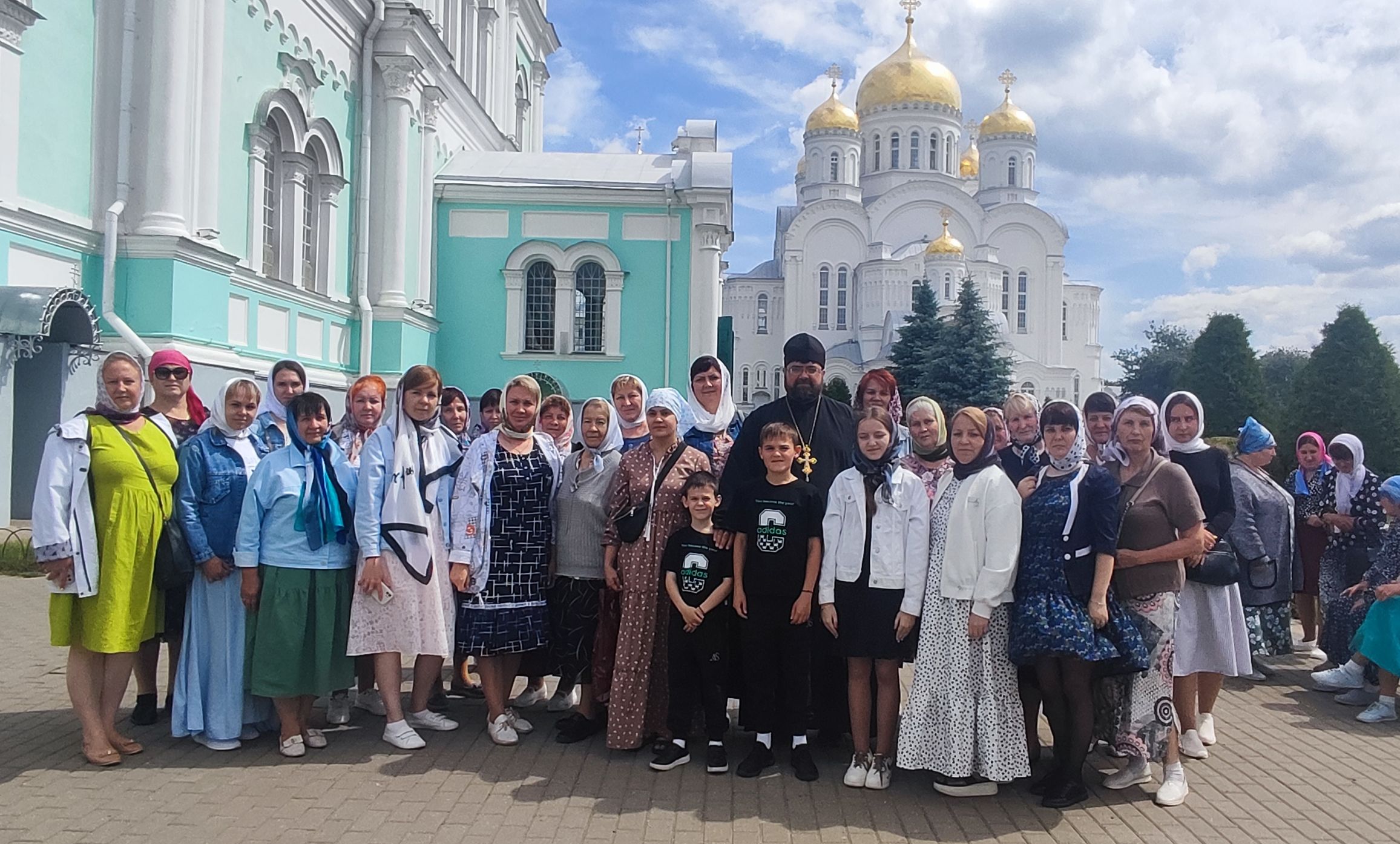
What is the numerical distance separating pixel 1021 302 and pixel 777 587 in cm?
5336

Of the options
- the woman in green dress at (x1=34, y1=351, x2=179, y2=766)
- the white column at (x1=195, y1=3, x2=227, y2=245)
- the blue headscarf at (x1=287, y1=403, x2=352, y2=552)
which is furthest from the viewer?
the white column at (x1=195, y1=3, x2=227, y2=245)

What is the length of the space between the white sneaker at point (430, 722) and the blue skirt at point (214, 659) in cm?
90

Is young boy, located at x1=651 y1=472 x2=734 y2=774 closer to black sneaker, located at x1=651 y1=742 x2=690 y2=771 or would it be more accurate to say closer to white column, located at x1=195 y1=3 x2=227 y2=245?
black sneaker, located at x1=651 y1=742 x2=690 y2=771

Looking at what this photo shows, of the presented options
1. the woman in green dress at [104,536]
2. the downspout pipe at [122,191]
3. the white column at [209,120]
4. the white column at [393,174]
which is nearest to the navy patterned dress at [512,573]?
the woman in green dress at [104,536]

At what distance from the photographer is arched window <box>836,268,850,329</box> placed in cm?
5459

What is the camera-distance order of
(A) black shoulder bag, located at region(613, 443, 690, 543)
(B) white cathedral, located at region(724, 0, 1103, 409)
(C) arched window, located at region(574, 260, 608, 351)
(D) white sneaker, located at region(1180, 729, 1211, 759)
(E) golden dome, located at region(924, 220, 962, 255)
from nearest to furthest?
(A) black shoulder bag, located at region(613, 443, 690, 543) → (D) white sneaker, located at region(1180, 729, 1211, 759) → (C) arched window, located at region(574, 260, 608, 351) → (E) golden dome, located at region(924, 220, 962, 255) → (B) white cathedral, located at region(724, 0, 1103, 409)

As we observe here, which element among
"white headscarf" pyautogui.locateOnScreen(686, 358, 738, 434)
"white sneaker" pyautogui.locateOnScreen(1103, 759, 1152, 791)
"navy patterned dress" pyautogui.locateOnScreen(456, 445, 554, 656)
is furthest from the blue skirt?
"white sneaker" pyautogui.locateOnScreen(1103, 759, 1152, 791)

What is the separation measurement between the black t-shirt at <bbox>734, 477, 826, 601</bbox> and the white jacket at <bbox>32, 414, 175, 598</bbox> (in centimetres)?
306

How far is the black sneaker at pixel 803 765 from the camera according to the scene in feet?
15.5

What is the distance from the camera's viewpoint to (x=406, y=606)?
16.5 ft

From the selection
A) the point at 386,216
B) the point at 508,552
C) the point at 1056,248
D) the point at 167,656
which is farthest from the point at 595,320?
the point at 1056,248

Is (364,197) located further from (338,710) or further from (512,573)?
(512,573)

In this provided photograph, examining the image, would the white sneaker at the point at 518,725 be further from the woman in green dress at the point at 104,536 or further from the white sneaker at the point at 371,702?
the woman in green dress at the point at 104,536

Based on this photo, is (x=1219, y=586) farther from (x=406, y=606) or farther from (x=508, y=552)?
(x=406, y=606)
